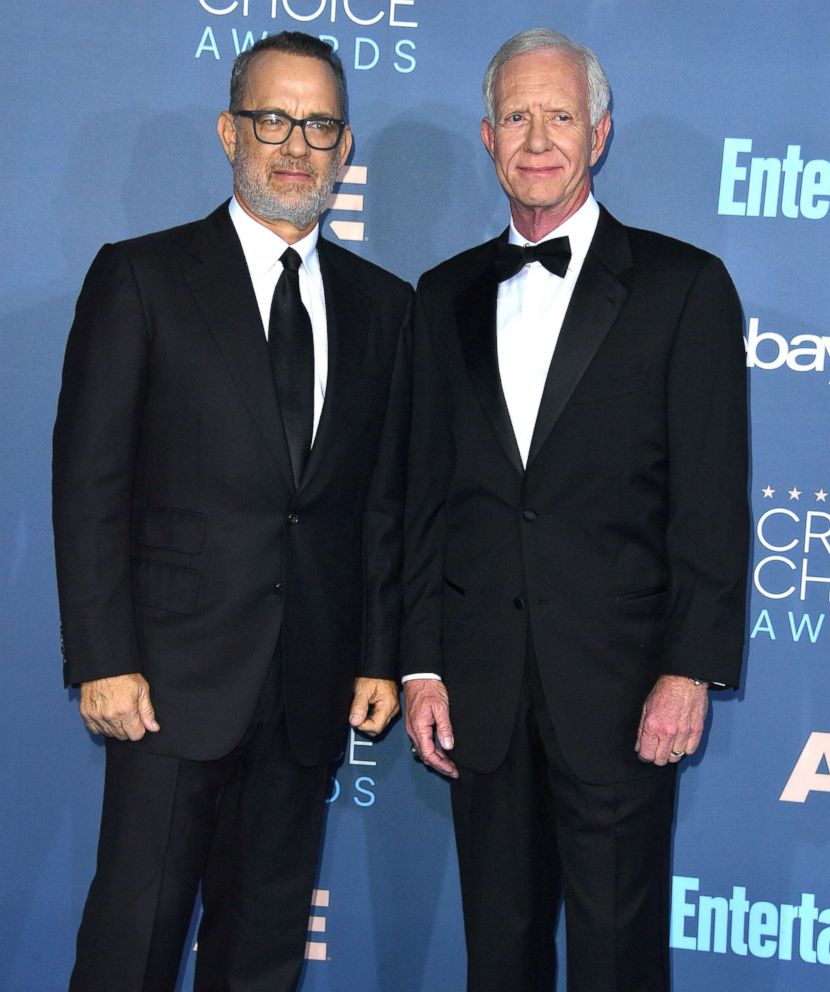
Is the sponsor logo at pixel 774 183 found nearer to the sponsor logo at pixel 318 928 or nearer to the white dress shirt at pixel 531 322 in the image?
the white dress shirt at pixel 531 322

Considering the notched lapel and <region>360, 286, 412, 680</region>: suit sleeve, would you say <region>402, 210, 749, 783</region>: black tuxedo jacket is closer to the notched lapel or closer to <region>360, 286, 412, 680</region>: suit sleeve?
the notched lapel

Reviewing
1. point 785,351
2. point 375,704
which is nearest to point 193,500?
point 375,704

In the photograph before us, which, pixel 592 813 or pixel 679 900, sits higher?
pixel 592 813

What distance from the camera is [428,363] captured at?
97.7 inches

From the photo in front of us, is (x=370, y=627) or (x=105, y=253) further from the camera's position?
(x=370, y=627)

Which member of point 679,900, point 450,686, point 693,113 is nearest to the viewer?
point 450,686

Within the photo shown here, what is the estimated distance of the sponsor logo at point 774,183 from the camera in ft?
9.14

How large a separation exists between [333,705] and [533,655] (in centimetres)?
42

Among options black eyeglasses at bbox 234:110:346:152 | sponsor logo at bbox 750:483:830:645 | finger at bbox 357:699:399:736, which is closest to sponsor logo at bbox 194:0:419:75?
black eyeglasses at bbox 234:110:346:152

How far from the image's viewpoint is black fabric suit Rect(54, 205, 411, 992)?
7.28 feet

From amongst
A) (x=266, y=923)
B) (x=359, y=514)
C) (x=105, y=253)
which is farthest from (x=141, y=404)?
(x=266, y=923)

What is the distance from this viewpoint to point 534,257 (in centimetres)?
234

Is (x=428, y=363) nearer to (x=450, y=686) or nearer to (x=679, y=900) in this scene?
(x=450, y=686)

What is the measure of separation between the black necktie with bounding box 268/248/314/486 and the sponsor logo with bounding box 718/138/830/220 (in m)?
1.07
